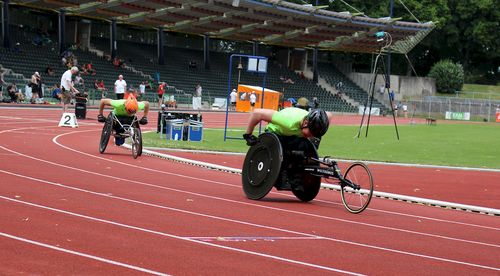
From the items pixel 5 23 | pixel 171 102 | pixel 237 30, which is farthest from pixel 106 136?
pixel 237 30

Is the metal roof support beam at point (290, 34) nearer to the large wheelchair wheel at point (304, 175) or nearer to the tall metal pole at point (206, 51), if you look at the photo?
the tall metal pole at point (206, 51)

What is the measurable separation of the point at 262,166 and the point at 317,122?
1.16 meters

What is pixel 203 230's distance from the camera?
10.1 meters

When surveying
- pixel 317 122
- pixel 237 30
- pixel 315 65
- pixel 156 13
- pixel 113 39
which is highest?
pixel 156 13

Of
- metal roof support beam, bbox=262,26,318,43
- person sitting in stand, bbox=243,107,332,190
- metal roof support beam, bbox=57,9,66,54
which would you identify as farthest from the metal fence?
person sitting in stand, bbox=243,107,332,190

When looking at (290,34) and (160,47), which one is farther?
(290,34)

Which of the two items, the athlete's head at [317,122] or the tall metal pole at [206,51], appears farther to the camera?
the tall metal pole at [206,51]

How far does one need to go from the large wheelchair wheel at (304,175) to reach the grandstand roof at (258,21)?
141ft

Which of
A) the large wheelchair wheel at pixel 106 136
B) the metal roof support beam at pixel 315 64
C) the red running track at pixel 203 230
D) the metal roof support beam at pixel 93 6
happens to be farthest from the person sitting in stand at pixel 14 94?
the metal roof support beam at pixel 315 64

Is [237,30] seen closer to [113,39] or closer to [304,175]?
[113,39]

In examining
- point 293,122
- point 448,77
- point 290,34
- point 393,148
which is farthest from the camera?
point 448,77

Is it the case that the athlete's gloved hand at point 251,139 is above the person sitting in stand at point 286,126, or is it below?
below

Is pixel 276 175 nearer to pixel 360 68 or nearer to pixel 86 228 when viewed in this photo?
pixel 86 228

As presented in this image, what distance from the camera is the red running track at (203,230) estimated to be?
26.8 feet
